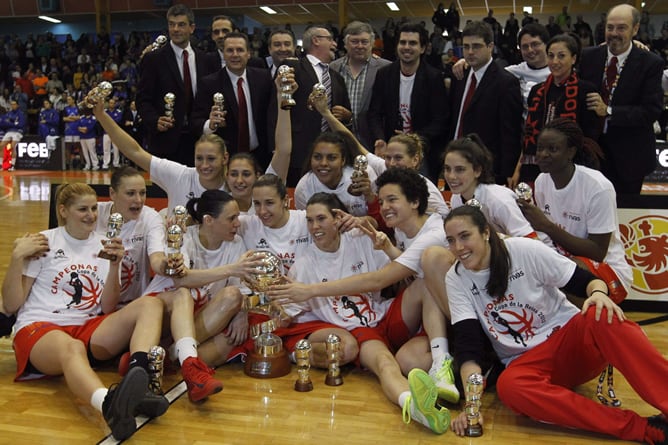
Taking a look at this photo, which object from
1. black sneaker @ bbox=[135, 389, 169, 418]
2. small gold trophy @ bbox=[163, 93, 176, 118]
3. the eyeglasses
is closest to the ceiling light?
small gold trophy @ bbox=[163, 93, 176, 118]

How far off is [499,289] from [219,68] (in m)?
3.78

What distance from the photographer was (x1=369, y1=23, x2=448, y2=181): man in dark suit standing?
18.8ft

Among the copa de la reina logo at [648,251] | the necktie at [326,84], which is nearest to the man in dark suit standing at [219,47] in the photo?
the necktie at [326,84]

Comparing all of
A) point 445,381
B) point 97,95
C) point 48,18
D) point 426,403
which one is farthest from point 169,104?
point 48,18

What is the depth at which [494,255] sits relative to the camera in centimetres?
350

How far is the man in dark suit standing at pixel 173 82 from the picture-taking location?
19.3ft

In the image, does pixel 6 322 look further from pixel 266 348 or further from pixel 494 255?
pixel 494 255

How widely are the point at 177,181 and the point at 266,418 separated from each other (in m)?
2.24

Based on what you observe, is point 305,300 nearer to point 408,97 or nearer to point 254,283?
point 254,283

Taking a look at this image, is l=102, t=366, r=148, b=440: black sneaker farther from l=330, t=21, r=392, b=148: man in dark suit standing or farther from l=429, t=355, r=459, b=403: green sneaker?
l=330, t=21, r=392, b=148: man in dark suit standing

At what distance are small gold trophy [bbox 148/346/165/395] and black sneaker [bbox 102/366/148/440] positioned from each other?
41cm

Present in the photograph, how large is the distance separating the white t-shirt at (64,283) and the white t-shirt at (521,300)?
222 cm

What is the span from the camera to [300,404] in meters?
3.64

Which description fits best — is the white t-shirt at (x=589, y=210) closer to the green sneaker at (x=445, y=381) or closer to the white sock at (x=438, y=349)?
the white sock at (x=438, y=349)
